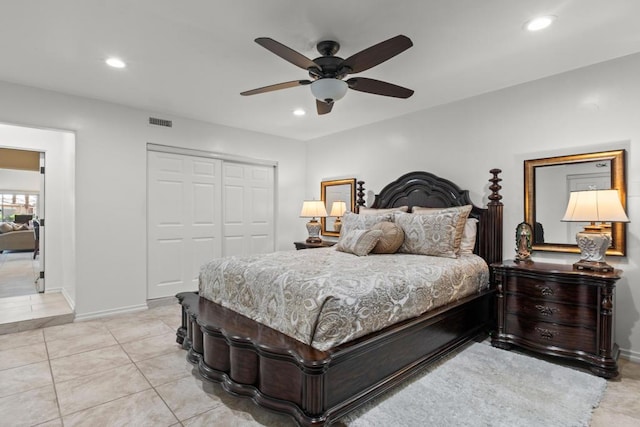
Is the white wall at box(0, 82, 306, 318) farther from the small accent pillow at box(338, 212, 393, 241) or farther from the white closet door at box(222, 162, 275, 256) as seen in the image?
the small accent pillow at box(338, 212, 393, 241)

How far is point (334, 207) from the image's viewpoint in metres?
5.06

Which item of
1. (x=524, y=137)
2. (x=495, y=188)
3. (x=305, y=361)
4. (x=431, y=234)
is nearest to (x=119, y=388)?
(x=305, y=361)

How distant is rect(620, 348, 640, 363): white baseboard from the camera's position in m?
2.67

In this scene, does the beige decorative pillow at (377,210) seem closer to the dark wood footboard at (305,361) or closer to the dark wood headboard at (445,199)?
the dark wood headboard at (445,199)

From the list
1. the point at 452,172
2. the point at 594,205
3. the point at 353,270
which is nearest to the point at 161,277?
the point at 353,270

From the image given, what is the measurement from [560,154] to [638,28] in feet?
3.49

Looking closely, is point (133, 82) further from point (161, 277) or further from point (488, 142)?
point (488, 142)

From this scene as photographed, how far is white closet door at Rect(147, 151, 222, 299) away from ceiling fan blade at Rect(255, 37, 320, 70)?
2913 mm

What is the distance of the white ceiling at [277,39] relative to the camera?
2.10 m

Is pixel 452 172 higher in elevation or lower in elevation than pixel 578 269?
higher

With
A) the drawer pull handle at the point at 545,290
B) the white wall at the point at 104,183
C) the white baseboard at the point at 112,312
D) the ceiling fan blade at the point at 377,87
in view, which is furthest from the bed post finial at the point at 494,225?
the white baseboard at the point at 112,312

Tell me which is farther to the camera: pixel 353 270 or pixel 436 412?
pixel 353 270

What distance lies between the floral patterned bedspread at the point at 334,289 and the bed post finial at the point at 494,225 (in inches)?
18.8

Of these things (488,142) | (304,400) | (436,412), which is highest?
(488,142)
